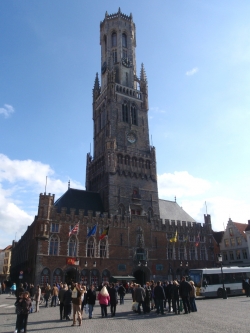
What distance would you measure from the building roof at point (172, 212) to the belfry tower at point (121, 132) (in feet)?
16.2

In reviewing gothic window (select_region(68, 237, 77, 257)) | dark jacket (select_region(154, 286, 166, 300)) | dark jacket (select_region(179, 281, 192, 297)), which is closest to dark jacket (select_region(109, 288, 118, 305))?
dark jacket (select_region(154, 286, 166, 300))

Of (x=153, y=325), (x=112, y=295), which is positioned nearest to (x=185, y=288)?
(x=153, y=325)

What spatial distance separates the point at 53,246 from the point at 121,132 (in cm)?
2433

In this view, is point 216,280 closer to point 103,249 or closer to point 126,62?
point 103,249

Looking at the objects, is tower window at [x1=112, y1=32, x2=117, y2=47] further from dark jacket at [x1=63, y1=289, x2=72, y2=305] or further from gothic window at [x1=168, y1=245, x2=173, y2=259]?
dark jacket at [x1=63, y1=289, x2=72, y2=305]

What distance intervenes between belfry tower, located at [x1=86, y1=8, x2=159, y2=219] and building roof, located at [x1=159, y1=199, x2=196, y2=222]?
16.2ft

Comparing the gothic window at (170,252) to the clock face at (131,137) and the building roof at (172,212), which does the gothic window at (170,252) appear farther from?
the clock face at (131,137)

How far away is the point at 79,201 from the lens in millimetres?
48156

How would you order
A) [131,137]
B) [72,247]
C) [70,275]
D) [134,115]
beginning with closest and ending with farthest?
[70,275], [72,247], [131,137], [134,115]

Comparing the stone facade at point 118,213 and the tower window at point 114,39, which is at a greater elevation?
the tower window at point 114,39

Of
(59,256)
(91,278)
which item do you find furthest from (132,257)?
(59,256)

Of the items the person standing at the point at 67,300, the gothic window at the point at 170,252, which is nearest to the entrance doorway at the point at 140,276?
the gothic window at the point at 170,252

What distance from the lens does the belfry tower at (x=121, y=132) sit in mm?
50812

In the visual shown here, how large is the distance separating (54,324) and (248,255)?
49.4 m
